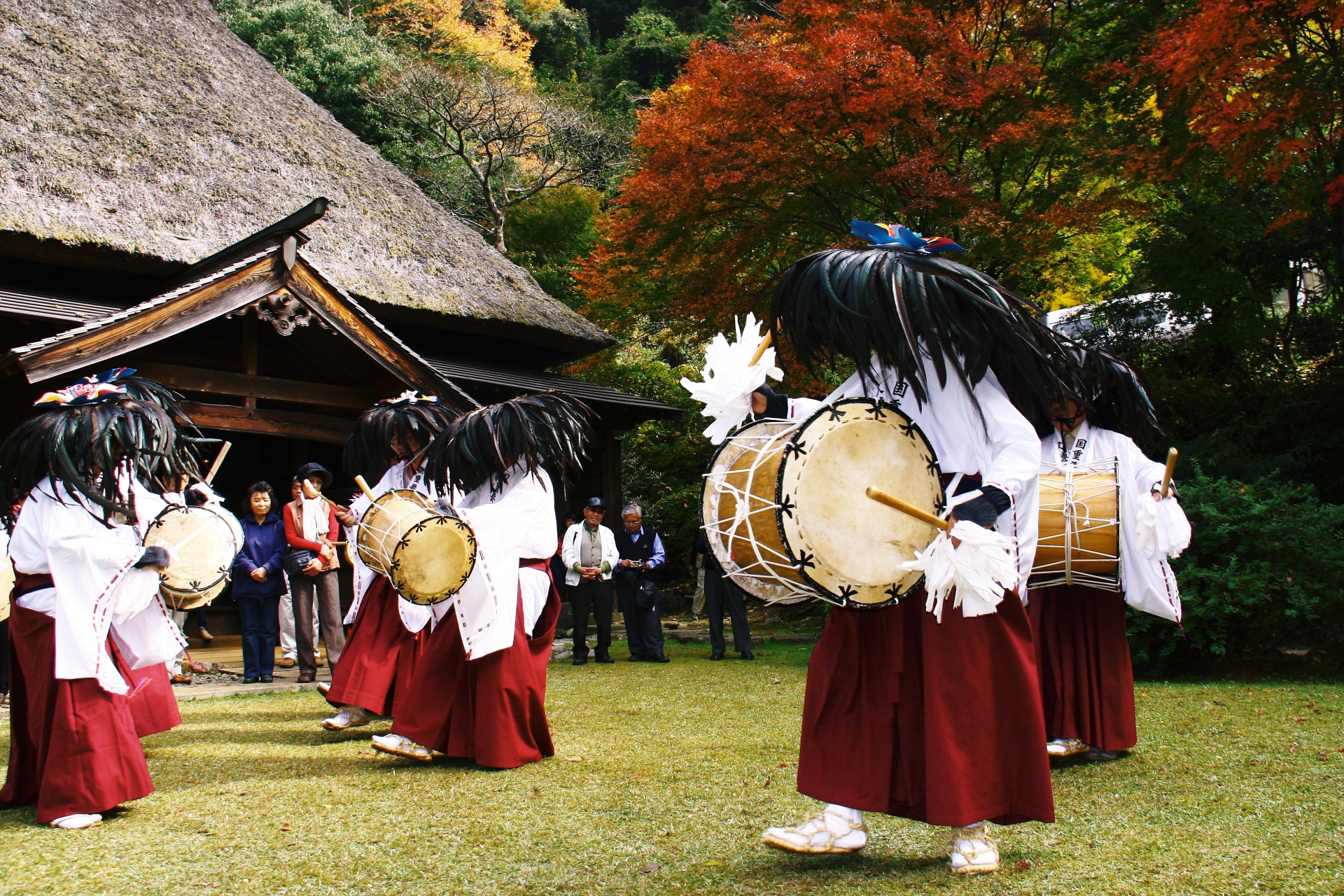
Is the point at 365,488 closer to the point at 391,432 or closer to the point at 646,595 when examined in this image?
the point at 391,432

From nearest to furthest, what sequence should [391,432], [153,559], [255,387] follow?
1. [153,559]
2. [391,432]
3. [255,387]

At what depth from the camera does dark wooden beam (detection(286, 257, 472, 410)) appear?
9.13m

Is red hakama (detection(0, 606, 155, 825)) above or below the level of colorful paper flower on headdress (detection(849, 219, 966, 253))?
below

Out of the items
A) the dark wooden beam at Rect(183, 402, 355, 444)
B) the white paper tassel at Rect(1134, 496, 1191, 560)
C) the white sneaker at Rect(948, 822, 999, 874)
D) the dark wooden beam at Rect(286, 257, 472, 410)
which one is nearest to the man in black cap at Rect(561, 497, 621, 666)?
the dark wooden beam at Rect(286, 257, 472, 410)

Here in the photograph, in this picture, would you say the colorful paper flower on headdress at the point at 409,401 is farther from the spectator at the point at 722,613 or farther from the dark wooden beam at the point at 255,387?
the spectator at the point at 722,613

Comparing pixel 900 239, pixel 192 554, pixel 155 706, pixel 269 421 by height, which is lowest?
pixel 155 706

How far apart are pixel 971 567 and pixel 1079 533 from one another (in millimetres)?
1960

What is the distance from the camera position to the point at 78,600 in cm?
388

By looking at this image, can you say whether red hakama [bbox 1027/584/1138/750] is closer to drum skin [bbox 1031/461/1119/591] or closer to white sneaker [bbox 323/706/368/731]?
drum skin [bbox 1031/461/1119/591]

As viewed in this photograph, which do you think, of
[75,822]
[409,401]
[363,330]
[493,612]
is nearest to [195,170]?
[363,330]

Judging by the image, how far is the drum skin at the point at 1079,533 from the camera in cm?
442

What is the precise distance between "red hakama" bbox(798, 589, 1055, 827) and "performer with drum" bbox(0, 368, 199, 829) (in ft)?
8.73

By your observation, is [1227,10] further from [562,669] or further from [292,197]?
[292,197]

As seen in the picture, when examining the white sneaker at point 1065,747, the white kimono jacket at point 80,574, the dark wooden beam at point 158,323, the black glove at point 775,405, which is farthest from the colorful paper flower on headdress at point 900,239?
the dark wooden beam at point 158,323
